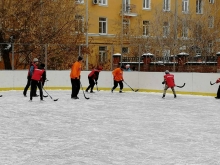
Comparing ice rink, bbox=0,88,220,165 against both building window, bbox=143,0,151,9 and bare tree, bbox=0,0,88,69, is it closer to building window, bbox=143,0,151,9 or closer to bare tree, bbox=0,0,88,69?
bare tree, bbox=0,0,88,69

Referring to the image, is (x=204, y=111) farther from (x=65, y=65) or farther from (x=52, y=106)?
(x=65, y=65)

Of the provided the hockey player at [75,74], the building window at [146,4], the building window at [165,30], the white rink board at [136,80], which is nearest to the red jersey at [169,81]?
the white rink board at [136,80]

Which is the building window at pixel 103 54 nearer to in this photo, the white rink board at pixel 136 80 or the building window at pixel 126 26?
the white rink board at pixel 136 80

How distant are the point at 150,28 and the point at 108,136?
1063 inches

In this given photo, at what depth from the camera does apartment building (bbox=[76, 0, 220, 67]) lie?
29.4 metres

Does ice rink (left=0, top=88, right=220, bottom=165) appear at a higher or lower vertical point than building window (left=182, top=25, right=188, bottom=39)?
lower

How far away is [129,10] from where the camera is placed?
130 ft

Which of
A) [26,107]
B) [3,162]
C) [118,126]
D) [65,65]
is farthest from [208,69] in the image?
[3,162]

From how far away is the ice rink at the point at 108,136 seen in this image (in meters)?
6.13

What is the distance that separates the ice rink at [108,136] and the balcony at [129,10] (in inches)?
1049

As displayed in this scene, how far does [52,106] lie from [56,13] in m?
14.2

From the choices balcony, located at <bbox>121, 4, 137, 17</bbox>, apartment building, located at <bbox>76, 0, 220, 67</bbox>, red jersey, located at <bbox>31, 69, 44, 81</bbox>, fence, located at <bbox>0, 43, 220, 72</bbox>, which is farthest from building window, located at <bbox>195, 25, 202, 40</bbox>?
red jersey, located at <bbox>31, 69, 44, 81</bbox>

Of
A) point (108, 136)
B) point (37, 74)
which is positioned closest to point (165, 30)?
point (37, 74)

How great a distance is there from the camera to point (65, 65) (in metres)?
24.7
